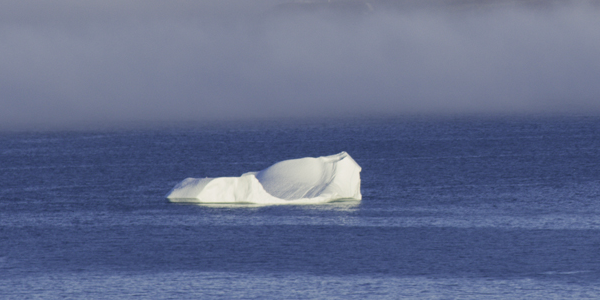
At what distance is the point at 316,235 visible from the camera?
44250 millimetres

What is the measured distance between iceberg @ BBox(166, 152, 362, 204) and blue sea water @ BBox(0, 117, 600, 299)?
1.04m

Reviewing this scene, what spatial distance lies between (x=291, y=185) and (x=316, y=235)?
31.9ft

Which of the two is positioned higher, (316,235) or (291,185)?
(291,185)

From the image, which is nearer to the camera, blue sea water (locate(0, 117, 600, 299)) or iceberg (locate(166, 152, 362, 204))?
blue sea water (locate(0, 117, 600, 299))

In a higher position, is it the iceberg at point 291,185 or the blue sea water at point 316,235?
the iceberg at point 291,185

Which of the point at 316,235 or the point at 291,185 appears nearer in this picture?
→ the point at 316,235

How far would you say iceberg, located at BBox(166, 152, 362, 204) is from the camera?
52.6 metres

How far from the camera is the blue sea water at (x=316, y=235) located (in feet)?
114

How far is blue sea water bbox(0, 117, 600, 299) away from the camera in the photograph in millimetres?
34875

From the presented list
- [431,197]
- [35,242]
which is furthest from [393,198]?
[35,242]

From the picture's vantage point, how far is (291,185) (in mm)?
53594

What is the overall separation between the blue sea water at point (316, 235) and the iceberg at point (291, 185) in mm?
1044

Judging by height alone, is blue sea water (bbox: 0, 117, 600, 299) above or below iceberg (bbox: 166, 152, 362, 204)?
below

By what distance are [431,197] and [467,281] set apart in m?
23.4
